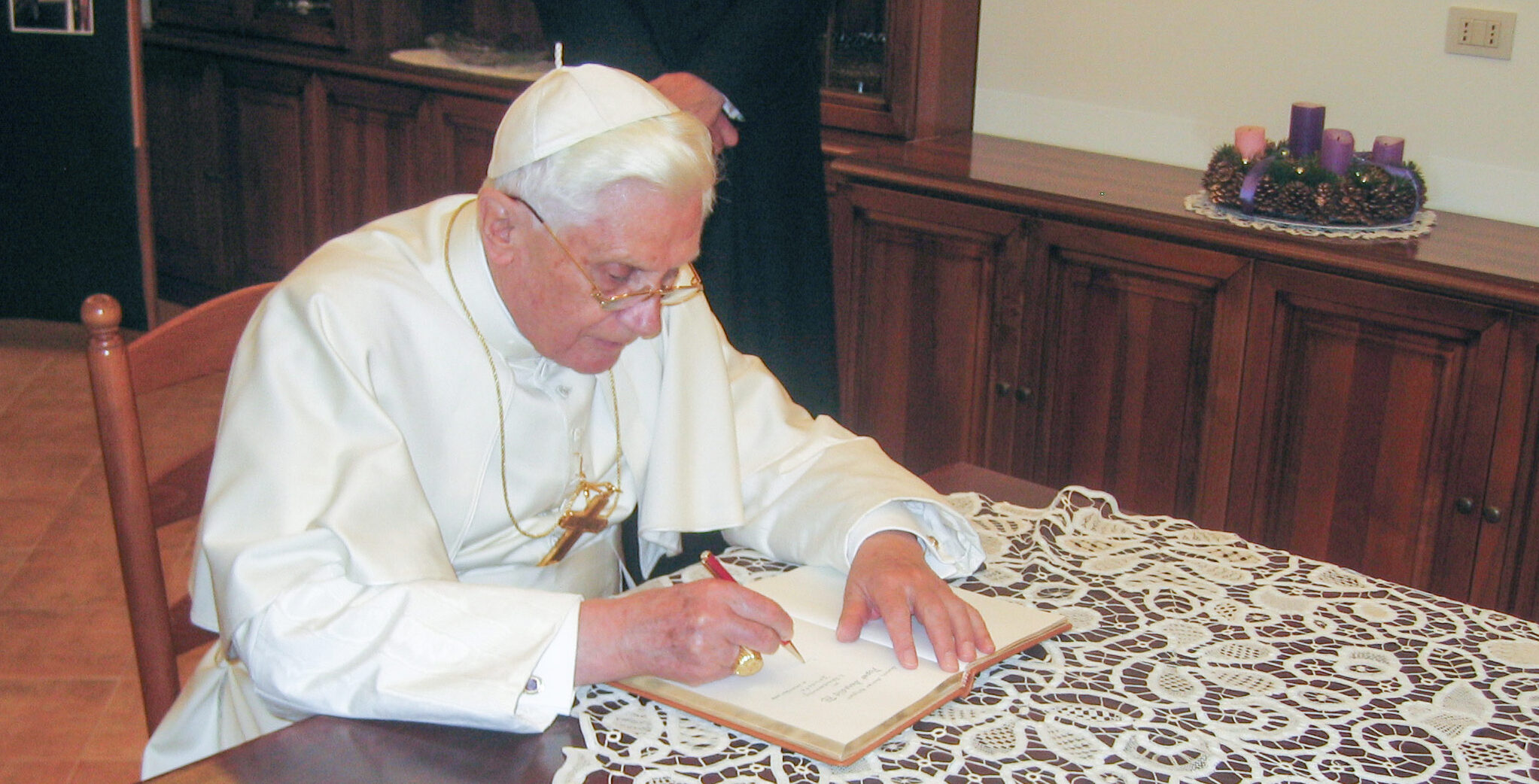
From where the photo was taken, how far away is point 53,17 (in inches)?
184

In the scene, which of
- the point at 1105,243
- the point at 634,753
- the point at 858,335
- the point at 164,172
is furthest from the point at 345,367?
the point at 164,172

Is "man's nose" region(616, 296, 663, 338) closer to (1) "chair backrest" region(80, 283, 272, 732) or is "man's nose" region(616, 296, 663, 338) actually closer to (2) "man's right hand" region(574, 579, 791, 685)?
(2) "man's right hand" region(574, 579, 791, 685)

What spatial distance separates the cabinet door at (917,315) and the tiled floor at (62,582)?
169 cm

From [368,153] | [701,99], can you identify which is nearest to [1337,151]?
[701,99]

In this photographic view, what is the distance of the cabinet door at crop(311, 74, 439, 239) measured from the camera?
453 cm

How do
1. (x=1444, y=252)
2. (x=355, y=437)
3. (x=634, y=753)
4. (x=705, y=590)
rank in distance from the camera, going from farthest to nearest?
(x=1444, y=252) < (x=355, y=437) < (x=705, y=590) < (x=634, y=753)

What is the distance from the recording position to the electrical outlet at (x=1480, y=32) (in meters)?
2.83

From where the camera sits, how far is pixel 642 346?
1.82 meters

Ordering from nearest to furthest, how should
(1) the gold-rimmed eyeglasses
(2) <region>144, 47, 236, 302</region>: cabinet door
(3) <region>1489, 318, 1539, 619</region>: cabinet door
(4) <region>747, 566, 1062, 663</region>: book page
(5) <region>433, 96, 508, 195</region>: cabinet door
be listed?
(4) <region>747, 566, 1062, 663</region>: book page < (1) the gold-rimmed eyeglasses < (3) <region>1489, 318, 1539, 619</region>: cabinet door < (5) <region>433, 96, 508, 195</region>: cabinet door < (2) <region>144, 47, 236, 302</region>: cabinet door

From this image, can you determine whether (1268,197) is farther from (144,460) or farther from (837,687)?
(144,460)

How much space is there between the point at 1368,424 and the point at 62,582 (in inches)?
111

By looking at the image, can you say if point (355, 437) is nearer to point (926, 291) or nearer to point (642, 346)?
point (642, 346)

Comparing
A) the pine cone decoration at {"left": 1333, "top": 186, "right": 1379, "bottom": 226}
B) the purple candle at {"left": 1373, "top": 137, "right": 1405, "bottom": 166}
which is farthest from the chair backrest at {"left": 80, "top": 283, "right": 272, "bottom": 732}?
the purple candle at {"left": 1373, "top": 137, "right": 1405, "bottom": 166}

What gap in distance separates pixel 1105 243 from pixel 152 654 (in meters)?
1.98
